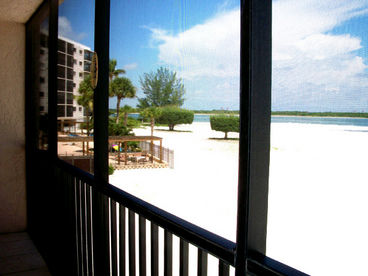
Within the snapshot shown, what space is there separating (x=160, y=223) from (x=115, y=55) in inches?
32.3

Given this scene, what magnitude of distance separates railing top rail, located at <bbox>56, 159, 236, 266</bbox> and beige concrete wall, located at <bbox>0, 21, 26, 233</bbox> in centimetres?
253

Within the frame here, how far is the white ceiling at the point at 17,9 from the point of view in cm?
287

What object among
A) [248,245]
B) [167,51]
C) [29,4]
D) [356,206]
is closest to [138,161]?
[167,51]

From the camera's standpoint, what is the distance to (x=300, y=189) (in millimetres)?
641

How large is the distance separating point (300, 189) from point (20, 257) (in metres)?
3.33

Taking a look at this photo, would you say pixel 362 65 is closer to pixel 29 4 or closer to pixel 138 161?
pixel 138 161

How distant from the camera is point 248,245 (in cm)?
79

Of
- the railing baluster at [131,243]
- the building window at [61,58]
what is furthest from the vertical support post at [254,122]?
the building window at [61,58]

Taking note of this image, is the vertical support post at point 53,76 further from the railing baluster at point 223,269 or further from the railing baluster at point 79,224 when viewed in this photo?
the railing baluster at point 223,269

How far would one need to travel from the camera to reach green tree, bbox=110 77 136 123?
4.45 ft

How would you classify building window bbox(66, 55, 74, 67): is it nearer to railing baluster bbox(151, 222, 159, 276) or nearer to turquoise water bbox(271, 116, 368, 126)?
railing baluster bbox(151, 222, 159, 276)

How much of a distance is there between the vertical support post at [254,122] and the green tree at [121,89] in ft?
2.09

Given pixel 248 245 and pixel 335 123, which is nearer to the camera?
pixel 335 123

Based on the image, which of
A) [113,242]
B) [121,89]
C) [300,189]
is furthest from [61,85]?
[300,189]
